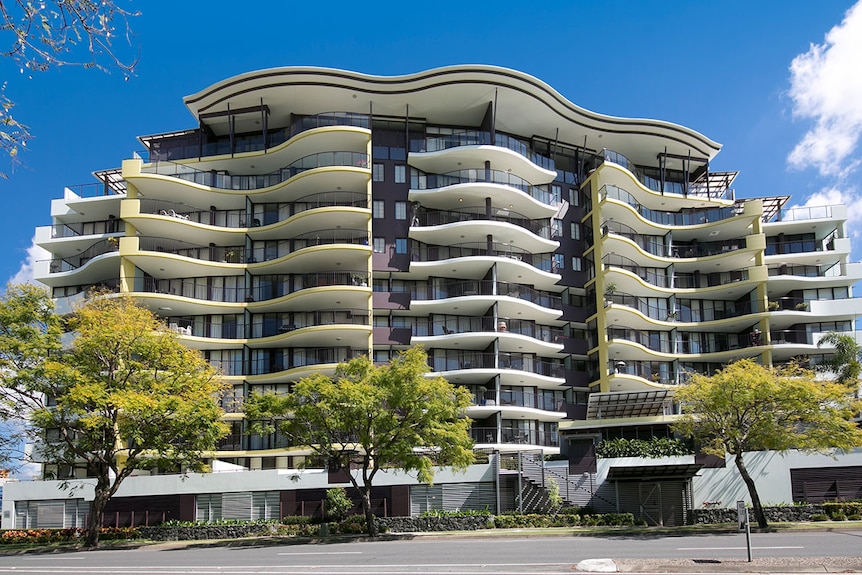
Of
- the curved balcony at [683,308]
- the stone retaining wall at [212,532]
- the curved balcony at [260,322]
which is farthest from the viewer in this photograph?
the curved balcony at [683,308]

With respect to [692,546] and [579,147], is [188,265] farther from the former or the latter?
[692,546]

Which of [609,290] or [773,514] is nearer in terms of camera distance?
[773,514]

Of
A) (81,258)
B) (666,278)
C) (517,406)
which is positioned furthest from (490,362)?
(81,258)

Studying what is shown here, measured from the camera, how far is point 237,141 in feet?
225

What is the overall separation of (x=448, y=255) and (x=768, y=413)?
3083cm

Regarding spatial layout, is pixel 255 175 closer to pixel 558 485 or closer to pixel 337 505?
pixel 337 505

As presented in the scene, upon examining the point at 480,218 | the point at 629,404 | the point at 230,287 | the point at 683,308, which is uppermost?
the point at 480,218

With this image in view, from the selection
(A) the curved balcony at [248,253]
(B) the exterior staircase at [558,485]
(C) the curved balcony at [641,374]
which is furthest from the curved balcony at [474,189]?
(B) the exterior staircase at [558,485]

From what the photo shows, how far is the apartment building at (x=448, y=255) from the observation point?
62.6m

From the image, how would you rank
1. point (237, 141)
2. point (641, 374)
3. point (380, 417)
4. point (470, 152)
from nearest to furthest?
point (380, 417) → point (470, 152) → point (641, 374) → point (237, 141)

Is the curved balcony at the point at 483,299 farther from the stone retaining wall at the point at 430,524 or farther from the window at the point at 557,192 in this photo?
the stone retaining wall at the point at 430,524

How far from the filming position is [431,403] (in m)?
41.5

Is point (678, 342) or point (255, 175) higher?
point (255, 175)

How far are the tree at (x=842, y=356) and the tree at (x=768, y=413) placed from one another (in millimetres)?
22287
